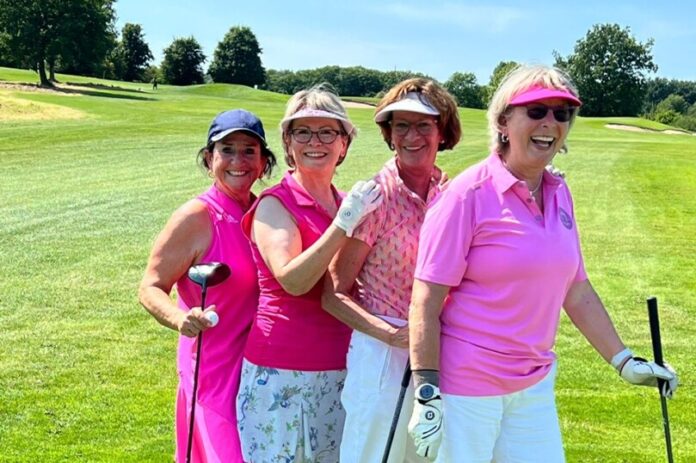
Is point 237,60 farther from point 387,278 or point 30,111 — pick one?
point 387,278

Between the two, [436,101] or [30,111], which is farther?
[30,111]

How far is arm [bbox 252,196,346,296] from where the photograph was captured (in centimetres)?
272

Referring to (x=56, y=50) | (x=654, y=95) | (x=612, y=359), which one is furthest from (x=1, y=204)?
(x=654, y=95)

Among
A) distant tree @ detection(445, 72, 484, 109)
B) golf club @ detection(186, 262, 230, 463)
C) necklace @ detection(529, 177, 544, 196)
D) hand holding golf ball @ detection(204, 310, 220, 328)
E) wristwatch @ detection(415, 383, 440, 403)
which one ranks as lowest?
distant tree @ detection(445, 72, 484, 109)

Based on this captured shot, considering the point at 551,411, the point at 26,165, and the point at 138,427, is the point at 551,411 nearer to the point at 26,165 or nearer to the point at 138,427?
the point at 138,427

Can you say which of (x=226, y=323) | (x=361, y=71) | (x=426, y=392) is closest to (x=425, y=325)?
(x=426, y=392)

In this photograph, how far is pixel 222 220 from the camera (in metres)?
3.28

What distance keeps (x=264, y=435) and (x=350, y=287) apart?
2.37 ft

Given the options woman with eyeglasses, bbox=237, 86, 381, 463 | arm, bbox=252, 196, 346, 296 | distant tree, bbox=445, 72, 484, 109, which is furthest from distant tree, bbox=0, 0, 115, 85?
arm, bbox=252, 196, 346, 296

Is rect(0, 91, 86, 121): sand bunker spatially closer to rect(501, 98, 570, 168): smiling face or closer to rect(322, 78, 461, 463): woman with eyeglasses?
rect(322, 78, 461, 463): woman with eyeglasses

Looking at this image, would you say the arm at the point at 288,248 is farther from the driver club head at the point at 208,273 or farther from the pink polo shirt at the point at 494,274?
the pink polo shirt at the point at 494,274

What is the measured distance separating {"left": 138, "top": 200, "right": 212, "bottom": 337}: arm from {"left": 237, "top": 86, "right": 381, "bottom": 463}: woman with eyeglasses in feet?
0.84

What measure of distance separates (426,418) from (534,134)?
39.1 inches

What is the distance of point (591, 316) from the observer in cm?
306
